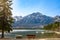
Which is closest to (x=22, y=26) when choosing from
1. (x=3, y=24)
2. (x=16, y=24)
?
(x=16, y=24)

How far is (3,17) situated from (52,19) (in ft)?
12.7

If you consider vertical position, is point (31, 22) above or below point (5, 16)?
below

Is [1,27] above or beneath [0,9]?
beneath

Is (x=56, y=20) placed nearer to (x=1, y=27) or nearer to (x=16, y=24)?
(x=16, y=24)

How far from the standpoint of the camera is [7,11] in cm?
909

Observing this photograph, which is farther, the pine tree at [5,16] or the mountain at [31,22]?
the mountain at [31,22]

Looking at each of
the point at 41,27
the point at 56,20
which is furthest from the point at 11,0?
the point at 56,20

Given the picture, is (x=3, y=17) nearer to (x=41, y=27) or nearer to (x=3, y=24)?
(x=3, y=24)

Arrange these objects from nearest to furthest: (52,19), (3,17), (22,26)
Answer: (3,17) → (22,26) → (52,19)

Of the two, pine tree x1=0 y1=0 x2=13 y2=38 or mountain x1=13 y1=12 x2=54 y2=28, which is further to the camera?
mountain x1=13 y1=12 x2=54 y2=28

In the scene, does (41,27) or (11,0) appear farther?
(41,27)

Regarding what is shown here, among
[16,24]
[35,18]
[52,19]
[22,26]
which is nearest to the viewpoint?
[16,24]

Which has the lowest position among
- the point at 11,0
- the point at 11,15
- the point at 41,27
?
the point at 41,27

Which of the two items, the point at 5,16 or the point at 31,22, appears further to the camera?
the point at 31,22
